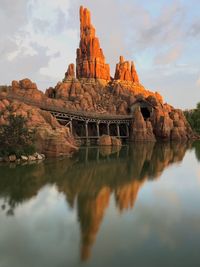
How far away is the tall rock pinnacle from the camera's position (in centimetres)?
8306

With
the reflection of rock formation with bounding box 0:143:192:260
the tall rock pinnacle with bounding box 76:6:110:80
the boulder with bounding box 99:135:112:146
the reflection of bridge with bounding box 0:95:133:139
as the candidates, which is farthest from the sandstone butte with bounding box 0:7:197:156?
the boulder with bounding box 99:135:112:146

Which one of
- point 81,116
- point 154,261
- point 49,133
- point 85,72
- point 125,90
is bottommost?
point 154,261

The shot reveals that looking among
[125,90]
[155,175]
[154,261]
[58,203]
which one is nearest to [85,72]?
[125,90]

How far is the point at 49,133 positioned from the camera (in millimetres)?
29172

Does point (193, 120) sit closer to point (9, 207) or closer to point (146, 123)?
point (146, 123)

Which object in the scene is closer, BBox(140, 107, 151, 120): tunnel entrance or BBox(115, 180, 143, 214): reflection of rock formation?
BBox(115, 180, 143, 214): reflection of rock formation

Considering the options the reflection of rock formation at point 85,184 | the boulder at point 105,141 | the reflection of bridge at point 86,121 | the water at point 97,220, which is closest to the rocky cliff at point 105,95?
the reflection of bridge at point 86,121

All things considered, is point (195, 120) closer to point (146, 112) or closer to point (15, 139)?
point (146, 112)

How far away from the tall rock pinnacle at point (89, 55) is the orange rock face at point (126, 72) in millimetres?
4274

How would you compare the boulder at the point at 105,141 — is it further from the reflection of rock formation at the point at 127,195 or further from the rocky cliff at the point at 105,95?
the reflection of rock formation at the point at 127,195

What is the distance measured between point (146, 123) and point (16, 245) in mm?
52000

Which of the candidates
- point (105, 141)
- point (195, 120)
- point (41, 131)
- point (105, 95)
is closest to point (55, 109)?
point (105, 141)

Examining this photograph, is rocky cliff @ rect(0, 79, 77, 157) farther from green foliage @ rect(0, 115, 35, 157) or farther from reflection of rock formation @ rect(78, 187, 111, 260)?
reflection of rock formation @ rect(78, 187, 111, 260)

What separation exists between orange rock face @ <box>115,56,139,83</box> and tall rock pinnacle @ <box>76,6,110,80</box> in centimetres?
427
